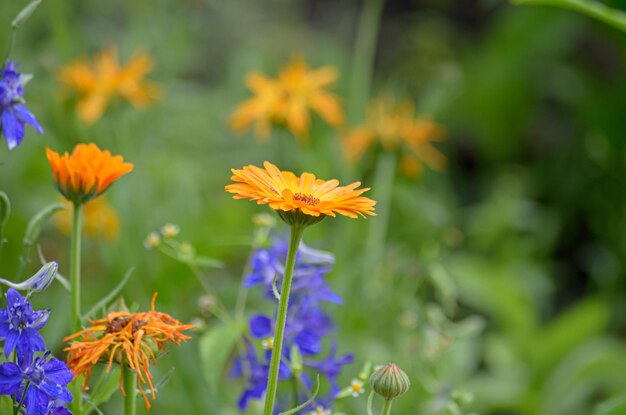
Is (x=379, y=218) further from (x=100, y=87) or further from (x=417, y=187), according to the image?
(x=417, y=187)

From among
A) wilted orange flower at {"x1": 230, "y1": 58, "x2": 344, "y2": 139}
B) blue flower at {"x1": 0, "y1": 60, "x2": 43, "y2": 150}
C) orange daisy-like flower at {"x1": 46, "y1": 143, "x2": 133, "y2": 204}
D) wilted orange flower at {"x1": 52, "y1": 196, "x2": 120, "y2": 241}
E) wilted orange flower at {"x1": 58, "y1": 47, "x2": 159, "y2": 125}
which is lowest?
orange daisy-like flower at {"x1": 46, "y1": 143, "x2": 133, "y2": 204}

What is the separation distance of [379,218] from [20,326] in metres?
0.80

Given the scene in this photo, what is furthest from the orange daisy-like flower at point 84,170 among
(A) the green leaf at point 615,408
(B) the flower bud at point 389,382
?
(A) the green leaf at point 615,408

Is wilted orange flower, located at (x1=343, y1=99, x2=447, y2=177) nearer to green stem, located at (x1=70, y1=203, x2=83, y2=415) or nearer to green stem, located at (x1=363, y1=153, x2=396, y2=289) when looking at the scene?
green stem, located at (x1=363, y1=153, x2=396, y2=289)

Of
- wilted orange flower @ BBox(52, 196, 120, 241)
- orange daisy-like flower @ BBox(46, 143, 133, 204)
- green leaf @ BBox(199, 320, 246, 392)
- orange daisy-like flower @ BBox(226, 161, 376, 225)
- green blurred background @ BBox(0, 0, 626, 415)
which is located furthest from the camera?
wilted orange flower @ BBox(52, 196, 120, 241)

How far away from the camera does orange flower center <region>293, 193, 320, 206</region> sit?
0.58m

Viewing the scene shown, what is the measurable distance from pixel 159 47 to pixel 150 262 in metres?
0.58

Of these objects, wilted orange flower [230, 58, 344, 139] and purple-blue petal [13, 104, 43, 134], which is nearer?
purple-blue petal [13, 104, 43, 134]

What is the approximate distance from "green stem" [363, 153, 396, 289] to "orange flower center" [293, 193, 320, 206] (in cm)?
64

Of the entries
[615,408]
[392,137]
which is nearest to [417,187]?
[392,137]

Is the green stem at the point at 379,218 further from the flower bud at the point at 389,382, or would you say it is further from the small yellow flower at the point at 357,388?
the flower bud at the point at 389,382

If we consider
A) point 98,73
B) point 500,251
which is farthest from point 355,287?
point 500,251

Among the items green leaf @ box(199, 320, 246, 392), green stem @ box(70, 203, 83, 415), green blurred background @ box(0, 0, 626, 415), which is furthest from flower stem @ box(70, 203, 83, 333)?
green blurred background @ box(0, 0, 626, 415)

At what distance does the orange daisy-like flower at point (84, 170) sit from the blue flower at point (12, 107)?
0.10ft
